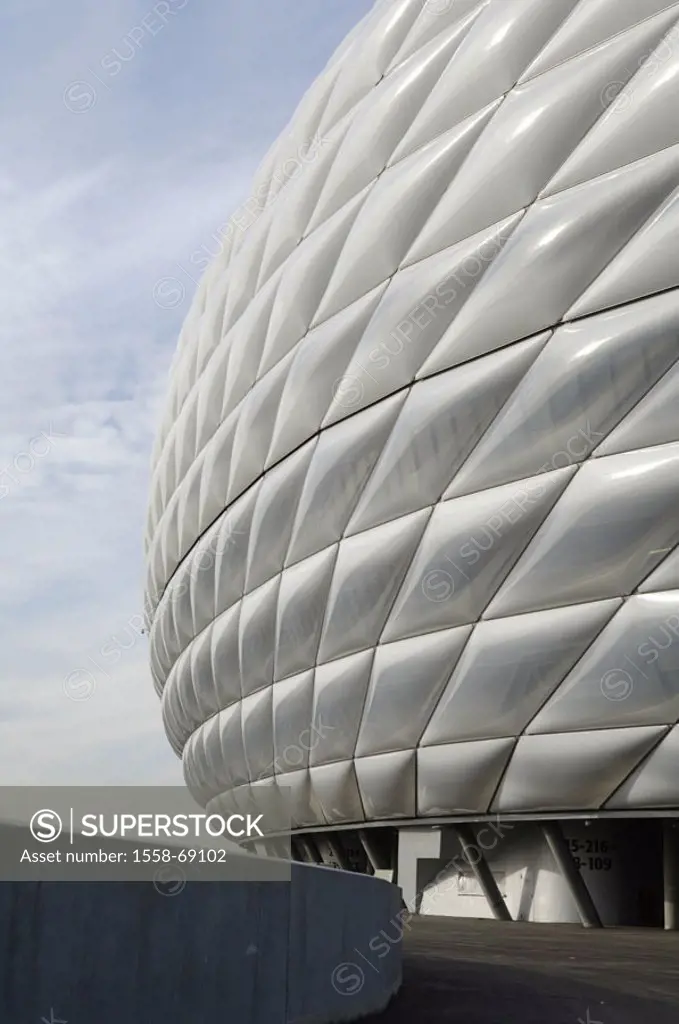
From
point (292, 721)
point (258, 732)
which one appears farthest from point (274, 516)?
point (258, 732)

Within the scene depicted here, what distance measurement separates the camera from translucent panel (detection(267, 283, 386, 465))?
37.0 ft

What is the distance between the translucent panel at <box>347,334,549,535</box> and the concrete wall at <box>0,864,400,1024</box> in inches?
216

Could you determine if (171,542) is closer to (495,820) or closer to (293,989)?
(495,820)

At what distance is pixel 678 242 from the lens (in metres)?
8.12

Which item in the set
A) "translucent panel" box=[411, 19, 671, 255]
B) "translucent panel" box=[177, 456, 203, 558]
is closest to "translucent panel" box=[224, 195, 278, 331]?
"translucent panel" box=[177, 456, 203, 558]

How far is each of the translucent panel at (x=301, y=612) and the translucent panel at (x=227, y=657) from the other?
177 cm

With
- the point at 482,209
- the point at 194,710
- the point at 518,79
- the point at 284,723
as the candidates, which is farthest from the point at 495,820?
the point at 194,710

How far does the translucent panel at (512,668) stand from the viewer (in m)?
8.45

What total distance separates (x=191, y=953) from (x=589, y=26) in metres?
8.92

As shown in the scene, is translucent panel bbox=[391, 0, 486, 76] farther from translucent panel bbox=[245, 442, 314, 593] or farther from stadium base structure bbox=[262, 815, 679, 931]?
stadium base structure bbox=[262, 815, 679, 931]

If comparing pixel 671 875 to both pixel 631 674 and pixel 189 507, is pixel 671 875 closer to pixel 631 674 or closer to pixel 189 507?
pixel 631 674

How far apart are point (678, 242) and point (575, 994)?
5.71 metres

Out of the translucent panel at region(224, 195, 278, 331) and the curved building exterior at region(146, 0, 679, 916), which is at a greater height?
the translucent panel at region(224, 195, 278, 331)

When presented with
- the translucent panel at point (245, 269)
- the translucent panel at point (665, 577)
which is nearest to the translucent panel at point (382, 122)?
the translucent panel at point (245, 269)
